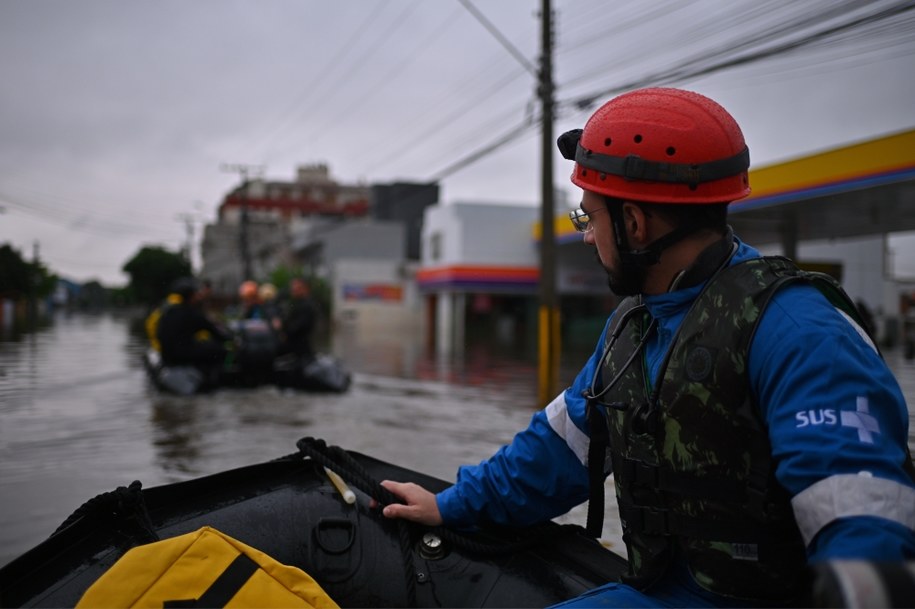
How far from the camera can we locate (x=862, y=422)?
1223mm

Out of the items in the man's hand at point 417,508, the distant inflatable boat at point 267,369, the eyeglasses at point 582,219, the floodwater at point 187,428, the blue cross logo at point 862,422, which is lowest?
the floodwater at point 187,428

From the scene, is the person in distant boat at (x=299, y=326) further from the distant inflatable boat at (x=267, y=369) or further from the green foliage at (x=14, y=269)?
the green foliage at (x=14, y=269)

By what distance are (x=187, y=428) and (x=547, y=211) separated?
607cm

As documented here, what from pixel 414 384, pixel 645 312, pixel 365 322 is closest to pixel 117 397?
pixel 414 384

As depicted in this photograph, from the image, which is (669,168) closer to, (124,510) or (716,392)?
(716,392)

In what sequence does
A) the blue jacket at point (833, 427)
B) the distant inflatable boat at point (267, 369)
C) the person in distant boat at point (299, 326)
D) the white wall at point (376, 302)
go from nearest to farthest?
the blue jacket at point (833, 427)
the distant inflatable boat at point (267, 369)
the person in distant boat at point (299, 326)
the white wall at point (376, 302)

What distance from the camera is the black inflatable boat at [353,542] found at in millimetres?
1866

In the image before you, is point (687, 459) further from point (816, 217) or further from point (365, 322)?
point (365, 322)

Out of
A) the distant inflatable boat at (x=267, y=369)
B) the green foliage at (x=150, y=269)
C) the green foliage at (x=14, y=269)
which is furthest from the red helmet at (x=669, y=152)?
the green foliage at (x=150, y=269)

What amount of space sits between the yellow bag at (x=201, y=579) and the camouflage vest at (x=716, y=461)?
764 mm

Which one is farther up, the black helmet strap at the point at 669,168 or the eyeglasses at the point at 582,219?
the black helmet strap at the point at 669,168

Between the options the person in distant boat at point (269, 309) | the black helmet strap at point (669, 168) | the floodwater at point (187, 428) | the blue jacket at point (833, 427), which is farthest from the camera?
the person in distant boat at point (269, 309)

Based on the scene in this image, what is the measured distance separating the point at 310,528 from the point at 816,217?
16.7 meters

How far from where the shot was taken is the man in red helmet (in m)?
1.22
